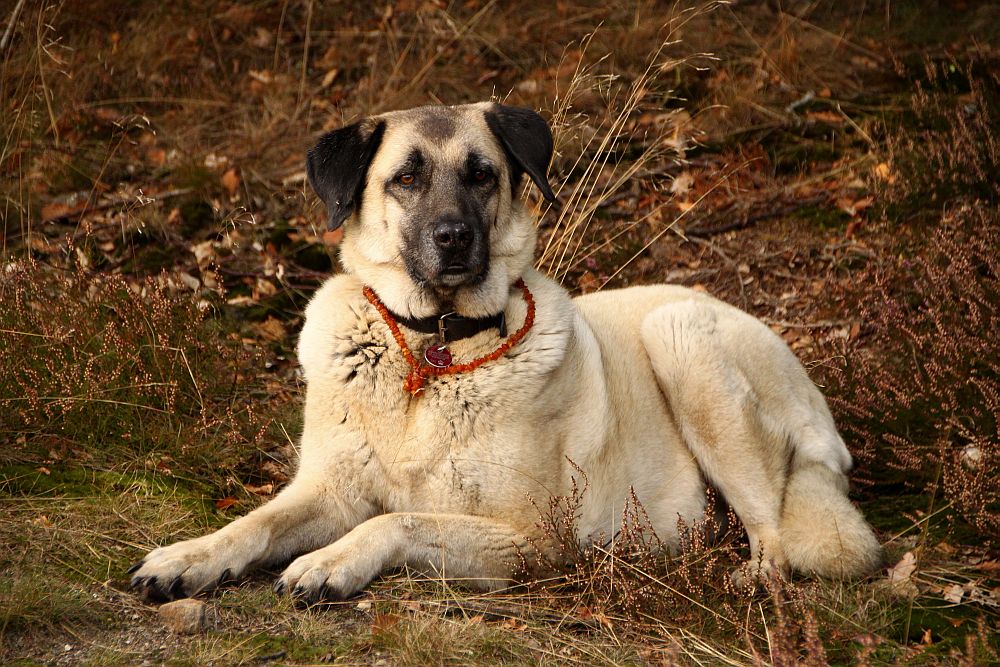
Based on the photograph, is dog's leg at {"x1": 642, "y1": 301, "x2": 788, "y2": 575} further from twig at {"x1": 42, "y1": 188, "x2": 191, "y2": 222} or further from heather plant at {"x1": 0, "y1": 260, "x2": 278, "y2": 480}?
twig at {"x1": 42, "y1": 188, "x2": 191, "y2": 222}

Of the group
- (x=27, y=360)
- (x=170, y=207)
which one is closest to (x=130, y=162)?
(x=170, y=207)

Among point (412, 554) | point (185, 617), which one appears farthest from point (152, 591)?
point (412, 554)

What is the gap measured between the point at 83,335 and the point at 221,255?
2.20 m

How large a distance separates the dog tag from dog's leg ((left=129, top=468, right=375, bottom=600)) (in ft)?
2.02

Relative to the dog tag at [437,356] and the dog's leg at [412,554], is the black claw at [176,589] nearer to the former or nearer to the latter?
the dog's leg at [412,554]

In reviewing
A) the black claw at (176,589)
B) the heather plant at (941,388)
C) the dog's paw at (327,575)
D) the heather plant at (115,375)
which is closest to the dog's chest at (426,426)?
the dog's paw at (327,575)

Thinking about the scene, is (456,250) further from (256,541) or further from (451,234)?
(256,541)

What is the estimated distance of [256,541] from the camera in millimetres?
3438

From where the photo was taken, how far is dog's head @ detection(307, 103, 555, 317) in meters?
3.81

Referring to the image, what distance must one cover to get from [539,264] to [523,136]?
1631 mm

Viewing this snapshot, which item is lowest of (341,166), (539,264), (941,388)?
(941,388)

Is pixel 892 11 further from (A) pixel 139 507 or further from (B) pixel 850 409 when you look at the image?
(A) pixel 139 507

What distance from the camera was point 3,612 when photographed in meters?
2.96

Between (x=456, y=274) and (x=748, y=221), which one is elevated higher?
(x=456, y=274)
